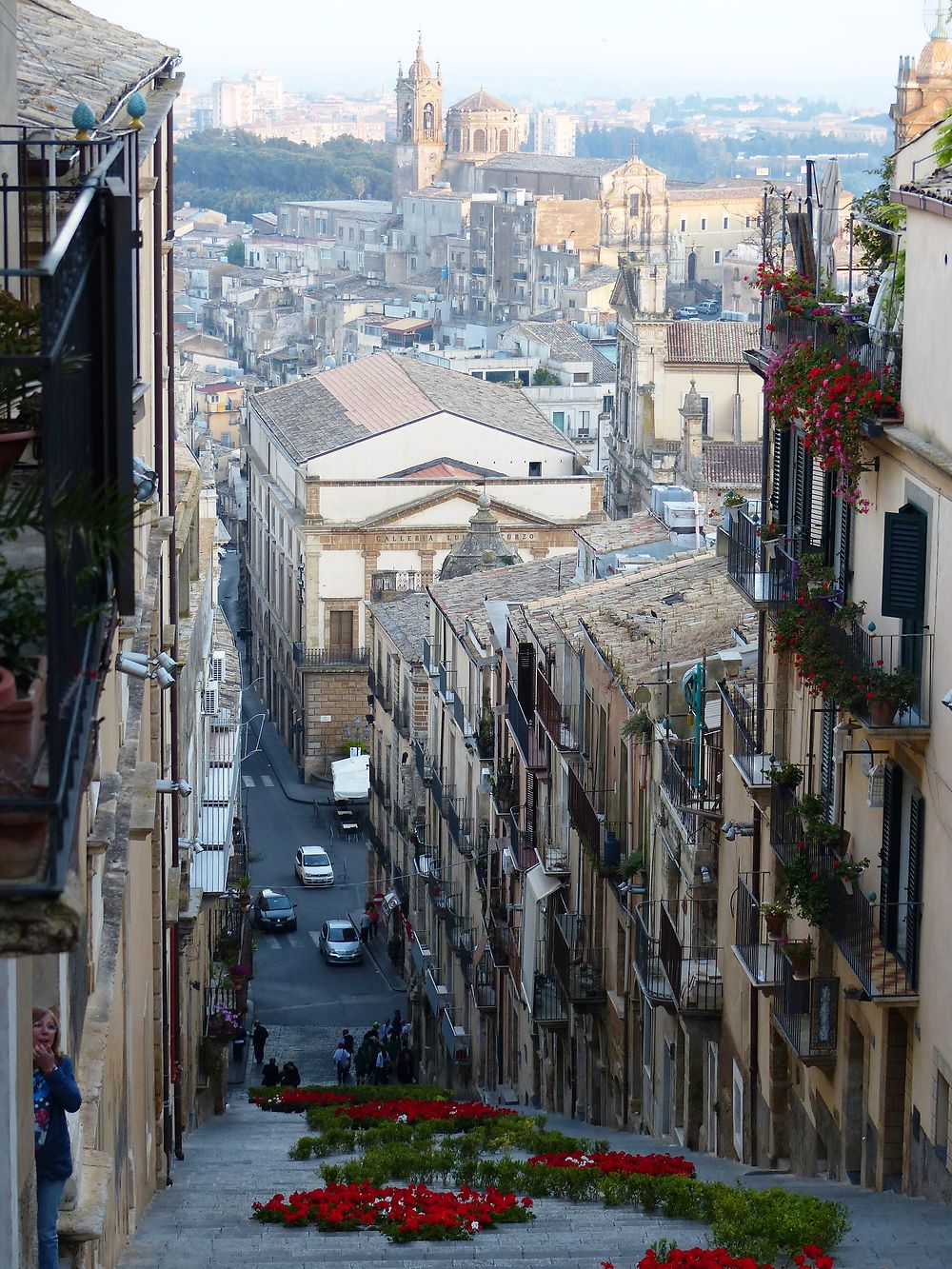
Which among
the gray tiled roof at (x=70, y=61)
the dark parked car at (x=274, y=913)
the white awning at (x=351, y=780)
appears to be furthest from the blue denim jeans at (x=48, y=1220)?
the white awning at (x=351, y=780)

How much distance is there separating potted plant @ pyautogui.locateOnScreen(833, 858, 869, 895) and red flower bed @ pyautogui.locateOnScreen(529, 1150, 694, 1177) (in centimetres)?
278

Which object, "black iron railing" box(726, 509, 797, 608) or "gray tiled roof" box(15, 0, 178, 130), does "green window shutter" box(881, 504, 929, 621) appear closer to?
"black iron railing" box(726, 509, 797, 608)

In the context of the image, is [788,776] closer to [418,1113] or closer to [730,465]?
[418,1113]

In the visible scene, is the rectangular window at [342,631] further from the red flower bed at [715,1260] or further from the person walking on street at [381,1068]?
the red flower bed at [715,1260]

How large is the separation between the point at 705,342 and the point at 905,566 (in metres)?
72.5

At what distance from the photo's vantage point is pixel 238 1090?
3862cm

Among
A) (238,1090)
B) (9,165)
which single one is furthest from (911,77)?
(9,165)

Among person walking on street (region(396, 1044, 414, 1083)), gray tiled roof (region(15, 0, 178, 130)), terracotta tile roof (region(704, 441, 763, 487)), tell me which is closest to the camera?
gray tiled roof (region(15, 0, 178, 130))

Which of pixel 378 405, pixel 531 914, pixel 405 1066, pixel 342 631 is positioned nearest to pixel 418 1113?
pixel 531 914

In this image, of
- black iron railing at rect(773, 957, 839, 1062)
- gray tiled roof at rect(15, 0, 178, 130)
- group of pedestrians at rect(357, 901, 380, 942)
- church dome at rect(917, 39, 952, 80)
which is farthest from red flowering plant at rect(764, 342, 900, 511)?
group of pedestrians at rect(357, 901, 380, 942)

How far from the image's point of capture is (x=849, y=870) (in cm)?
1858

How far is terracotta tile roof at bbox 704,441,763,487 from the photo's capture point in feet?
249

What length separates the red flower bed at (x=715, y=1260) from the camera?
40.2 ft

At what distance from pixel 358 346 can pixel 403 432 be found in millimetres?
68654
